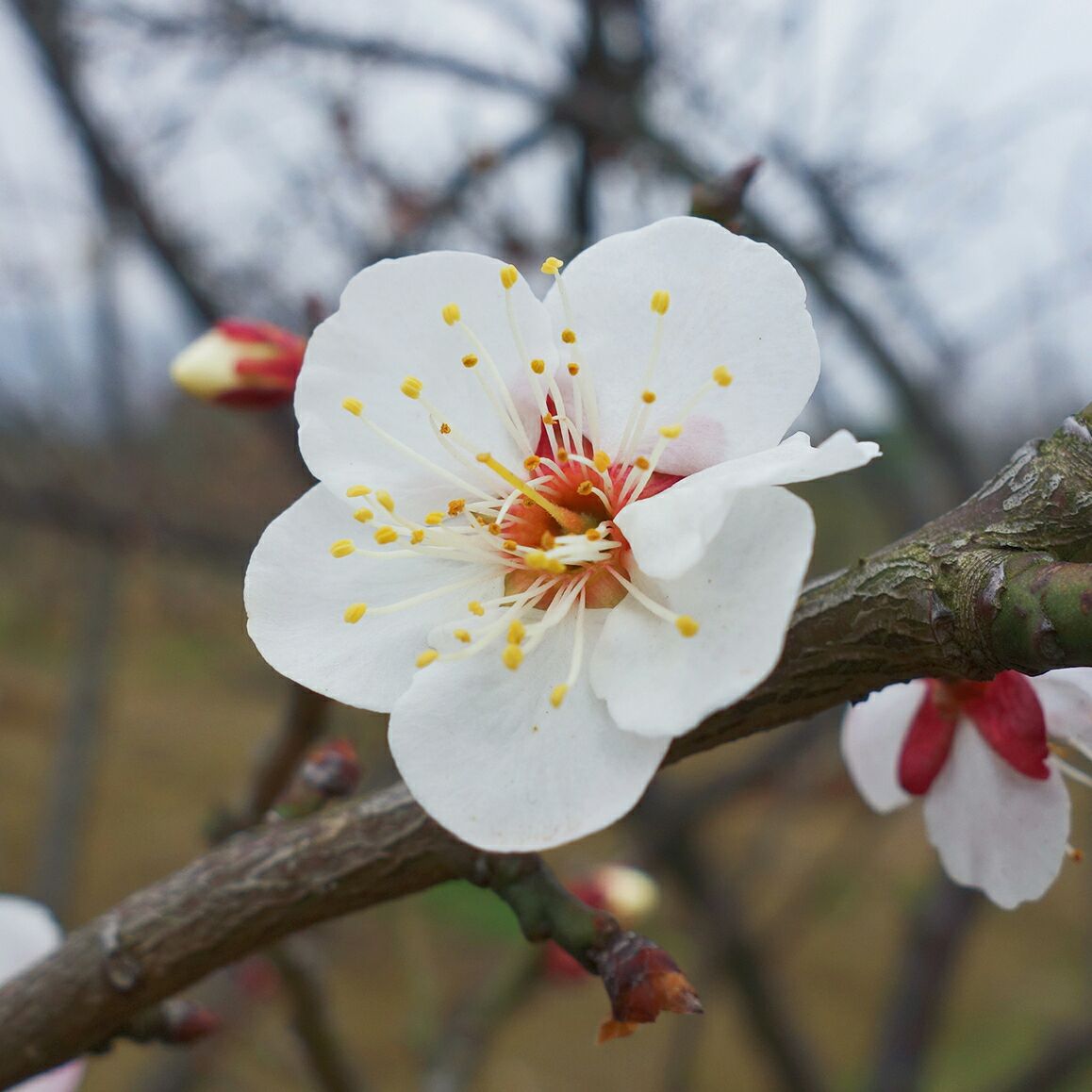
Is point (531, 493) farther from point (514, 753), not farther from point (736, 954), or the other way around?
point (736, 954)

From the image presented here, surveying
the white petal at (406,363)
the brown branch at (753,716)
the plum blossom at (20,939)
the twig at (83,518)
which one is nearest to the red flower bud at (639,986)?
the brown branch at (753,716)

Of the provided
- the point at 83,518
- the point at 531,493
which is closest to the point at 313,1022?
the point at 531,493

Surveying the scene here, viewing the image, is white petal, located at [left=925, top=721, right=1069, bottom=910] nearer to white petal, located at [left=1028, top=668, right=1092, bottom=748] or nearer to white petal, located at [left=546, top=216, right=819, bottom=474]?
white petal, located at [left=1028, top=668, right=1092, bottom=748]

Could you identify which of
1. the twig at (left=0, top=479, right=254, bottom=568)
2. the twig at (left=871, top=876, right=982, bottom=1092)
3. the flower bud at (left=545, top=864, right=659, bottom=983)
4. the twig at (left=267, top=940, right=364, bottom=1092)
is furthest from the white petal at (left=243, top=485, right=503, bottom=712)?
the twig at (left=0, top=479, right=254, bottom=568)

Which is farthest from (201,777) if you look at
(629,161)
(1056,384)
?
(1056,384)

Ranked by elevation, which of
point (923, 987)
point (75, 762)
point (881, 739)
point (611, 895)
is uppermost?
point (881, 739)
